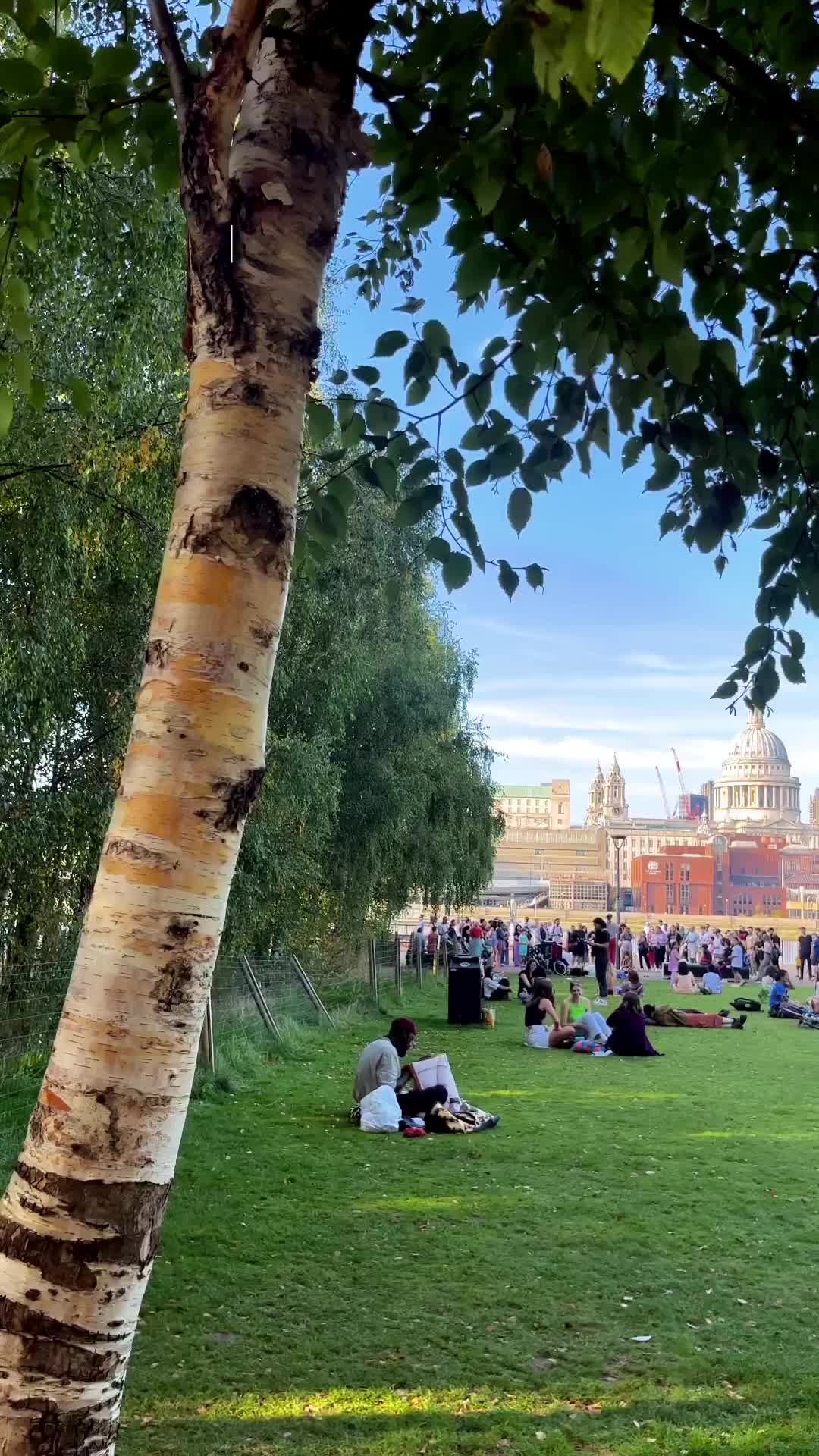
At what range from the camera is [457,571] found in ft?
12.0

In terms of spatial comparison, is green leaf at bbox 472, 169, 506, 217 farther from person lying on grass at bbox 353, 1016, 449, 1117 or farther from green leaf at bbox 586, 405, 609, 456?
person lying on grass at bbox 353, 1016, 449, 1117

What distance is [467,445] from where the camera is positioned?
3.64m

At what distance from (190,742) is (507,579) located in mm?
2176

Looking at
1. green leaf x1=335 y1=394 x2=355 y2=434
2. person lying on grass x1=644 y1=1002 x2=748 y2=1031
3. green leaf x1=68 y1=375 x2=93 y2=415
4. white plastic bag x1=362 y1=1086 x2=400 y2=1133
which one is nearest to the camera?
green leaf x1=68 y1=375 x2=93 y2=415

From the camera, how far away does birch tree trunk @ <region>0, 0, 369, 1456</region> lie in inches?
61.1

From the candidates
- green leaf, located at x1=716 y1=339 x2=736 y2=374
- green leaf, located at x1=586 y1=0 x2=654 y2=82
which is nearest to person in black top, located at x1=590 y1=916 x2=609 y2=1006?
green leaf, located at x1=716 y1=339 x2=736 y2=374

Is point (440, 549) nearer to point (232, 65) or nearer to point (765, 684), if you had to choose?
point (765, 684)

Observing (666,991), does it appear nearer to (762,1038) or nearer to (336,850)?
(762,1038)

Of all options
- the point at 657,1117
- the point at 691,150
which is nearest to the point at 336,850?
the point at 657,1117

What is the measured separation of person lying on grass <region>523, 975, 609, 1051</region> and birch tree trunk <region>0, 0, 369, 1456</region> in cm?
1383

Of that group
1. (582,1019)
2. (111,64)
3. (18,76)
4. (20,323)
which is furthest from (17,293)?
(582,1019)

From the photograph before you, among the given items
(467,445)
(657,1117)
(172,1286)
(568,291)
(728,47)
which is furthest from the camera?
(657,1117)

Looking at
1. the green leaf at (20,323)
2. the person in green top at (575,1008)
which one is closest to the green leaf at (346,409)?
the green leaf at (20,323)

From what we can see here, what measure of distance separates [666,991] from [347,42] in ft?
86.6
